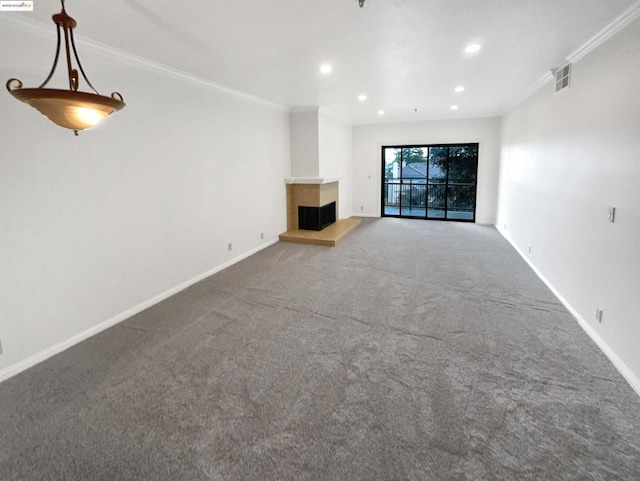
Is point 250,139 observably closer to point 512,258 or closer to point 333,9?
point 333,9

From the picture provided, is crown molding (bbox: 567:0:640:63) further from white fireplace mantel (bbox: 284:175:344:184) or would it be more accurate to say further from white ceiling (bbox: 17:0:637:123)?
white fireplace mantel (bbox: 284:175:344:184)

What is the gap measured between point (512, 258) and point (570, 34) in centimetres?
319

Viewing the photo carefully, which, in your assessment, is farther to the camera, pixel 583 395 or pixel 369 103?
pixel 369 103

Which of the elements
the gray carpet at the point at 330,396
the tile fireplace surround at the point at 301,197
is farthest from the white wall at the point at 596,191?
the tile fireplace surround at the point at 301,197

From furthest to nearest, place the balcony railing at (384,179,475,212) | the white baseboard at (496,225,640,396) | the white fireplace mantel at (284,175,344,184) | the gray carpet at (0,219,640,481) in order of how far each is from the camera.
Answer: the balcony railing at (384,179,475,212) → the white fireplace mantel at (284,175,344,184) → the white baseboard at (496,225,640,396) → the gray carpet at (0,219,640,481)

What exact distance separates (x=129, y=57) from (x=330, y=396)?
138 inches

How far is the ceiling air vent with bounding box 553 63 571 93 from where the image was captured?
3.51 metres

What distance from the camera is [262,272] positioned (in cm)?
468

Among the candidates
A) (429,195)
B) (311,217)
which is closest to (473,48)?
(311,217)

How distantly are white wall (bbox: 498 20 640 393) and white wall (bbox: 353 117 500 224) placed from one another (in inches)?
132

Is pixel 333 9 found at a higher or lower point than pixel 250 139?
higher

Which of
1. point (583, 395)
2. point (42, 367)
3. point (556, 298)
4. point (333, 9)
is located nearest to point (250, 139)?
point (333, 9)

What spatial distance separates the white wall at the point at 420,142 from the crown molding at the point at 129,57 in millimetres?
4093

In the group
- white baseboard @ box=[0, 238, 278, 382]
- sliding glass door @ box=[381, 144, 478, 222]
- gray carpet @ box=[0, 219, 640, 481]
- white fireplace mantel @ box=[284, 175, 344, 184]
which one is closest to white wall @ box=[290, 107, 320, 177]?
white fireplace mantel @ box=[284, 175, 344, 184]
